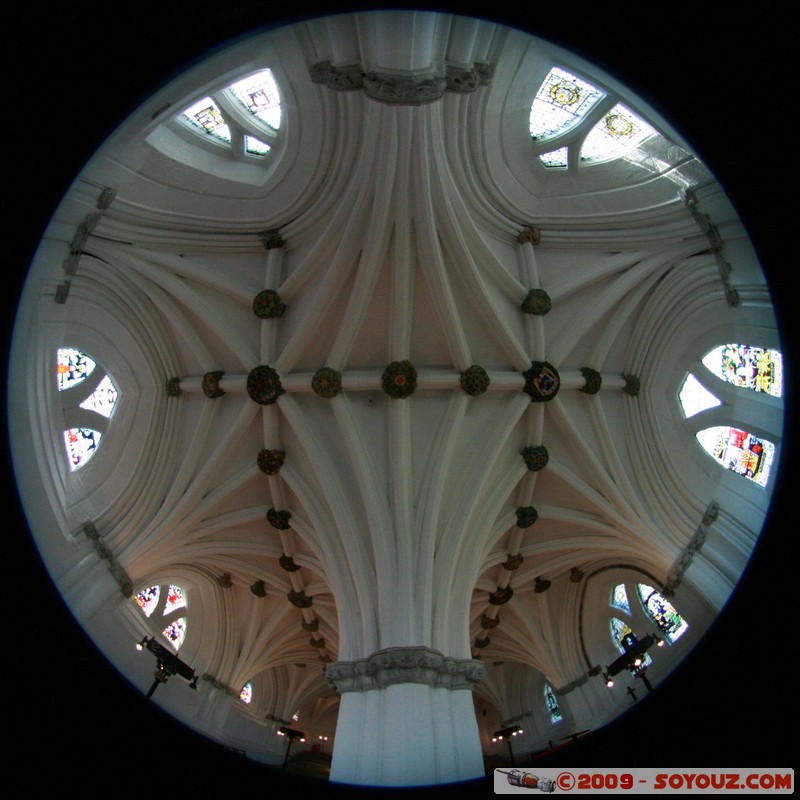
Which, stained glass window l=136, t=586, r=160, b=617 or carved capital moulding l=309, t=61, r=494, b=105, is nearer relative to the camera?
carved capital moulding l=309, t=61, r=494, b=105

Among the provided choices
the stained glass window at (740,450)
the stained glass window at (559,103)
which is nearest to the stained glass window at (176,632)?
the stained glass window at (740,450)

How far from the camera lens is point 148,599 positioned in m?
14.0

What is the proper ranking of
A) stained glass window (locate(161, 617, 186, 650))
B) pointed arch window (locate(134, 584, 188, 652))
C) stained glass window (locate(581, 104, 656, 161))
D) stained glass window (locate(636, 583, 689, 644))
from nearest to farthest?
stained glass window (locate(581, 104, 656, 161)) < stained glass window (locate(636, 583, 689, 644)) < pointed arch window (locate(134, 584, 188, 652)) < stained glass window (locate(161, 617, 186, 650))

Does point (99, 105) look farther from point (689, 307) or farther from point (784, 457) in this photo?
point (689, 307)

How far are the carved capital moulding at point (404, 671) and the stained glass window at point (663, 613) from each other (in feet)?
19.9

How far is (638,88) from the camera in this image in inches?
145

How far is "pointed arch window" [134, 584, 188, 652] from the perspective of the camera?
1383 centimetres

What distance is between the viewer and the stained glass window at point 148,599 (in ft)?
44.7

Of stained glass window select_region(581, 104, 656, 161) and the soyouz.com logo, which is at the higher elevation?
stained glass window select_region(581, 104, 656, 161)

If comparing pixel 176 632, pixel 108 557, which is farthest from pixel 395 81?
pixel 176 632

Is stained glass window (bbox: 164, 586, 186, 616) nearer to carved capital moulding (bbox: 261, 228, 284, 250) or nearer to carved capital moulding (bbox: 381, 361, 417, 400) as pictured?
carved capital moulding (bbox: 381, 361, 417, 400)

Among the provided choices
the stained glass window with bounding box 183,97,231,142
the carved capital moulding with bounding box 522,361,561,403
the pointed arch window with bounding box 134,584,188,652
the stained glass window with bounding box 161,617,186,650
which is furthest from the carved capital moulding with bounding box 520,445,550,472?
the stained glass window with bounding box 161,617,186,650

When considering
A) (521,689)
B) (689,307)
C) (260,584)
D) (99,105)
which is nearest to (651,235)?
(689,307)

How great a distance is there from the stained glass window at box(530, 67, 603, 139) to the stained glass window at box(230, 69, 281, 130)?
5136 millimetres
